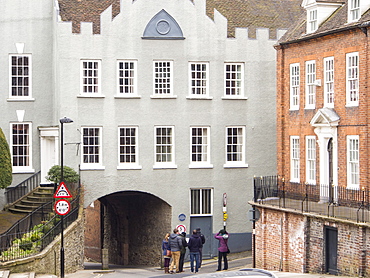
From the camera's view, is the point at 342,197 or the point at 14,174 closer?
the point at 342,197

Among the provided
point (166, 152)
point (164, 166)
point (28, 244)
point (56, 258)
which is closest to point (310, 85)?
point (166, 152)

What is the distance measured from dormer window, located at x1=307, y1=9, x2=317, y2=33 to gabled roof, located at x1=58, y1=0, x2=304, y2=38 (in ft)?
21.6

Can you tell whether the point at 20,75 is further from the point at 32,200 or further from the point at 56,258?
the point at 56,258

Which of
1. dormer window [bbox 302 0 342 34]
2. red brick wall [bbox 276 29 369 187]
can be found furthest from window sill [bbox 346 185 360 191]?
dormer window [bbox 302 0 342 34]

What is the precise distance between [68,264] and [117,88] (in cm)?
998

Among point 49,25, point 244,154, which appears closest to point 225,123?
point 244,154

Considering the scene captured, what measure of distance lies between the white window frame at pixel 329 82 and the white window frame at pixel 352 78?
1243 mm

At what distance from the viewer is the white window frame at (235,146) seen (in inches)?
1515

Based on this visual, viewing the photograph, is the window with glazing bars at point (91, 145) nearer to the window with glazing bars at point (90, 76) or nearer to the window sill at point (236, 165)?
the window with glazing bars at point (90, 76)

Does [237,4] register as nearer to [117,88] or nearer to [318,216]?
[117,88]

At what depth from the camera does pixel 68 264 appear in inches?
1189

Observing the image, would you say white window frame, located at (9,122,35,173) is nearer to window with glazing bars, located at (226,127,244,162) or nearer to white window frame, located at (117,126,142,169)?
white window frame, located at (117,126,142,169)

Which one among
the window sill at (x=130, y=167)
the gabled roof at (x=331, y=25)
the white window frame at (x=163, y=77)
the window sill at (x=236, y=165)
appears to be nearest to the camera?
the gabled roof at (x=331, y=25)

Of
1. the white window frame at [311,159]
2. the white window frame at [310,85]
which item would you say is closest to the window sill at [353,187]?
the white window frame at [311,159]
